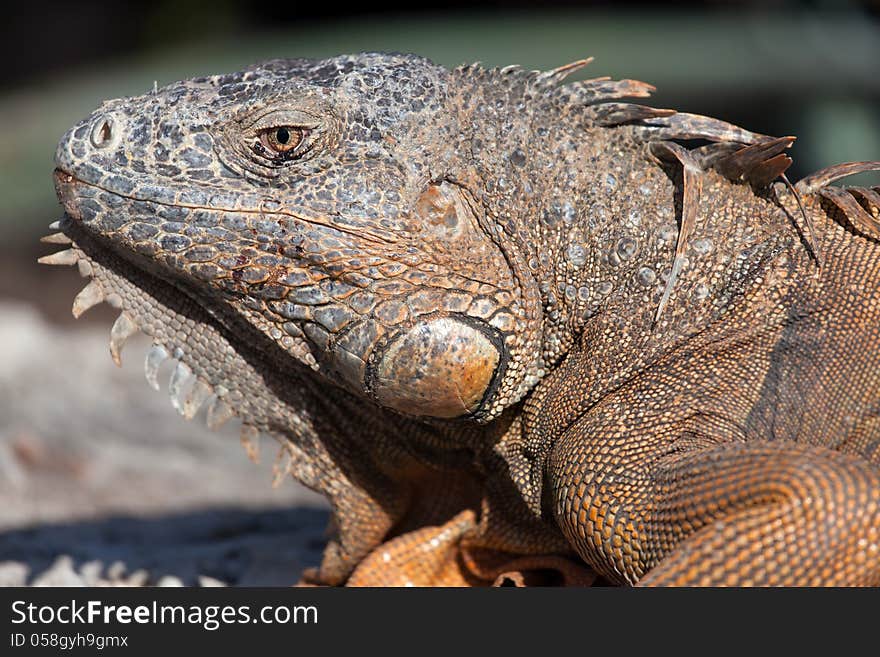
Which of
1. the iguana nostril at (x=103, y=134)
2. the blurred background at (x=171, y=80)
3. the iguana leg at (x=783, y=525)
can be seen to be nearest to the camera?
the iguana leg at (x=783, y=525)

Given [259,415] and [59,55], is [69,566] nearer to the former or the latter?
[259,415]

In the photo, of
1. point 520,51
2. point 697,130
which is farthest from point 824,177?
point 520,51

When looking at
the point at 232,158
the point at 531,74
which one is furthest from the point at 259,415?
the point at 531,74

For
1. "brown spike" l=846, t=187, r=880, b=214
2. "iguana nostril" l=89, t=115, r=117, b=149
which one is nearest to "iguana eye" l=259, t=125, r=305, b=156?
"iguana nostril" l=89, t=115, r=117, b=149

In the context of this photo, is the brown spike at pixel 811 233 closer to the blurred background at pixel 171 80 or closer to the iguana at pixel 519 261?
the iguana at pixel 519 261

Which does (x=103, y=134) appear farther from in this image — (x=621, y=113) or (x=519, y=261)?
(x=621, y=113)

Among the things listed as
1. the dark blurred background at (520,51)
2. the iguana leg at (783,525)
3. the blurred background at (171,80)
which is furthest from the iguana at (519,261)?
the dark blurred background at (520,51)
